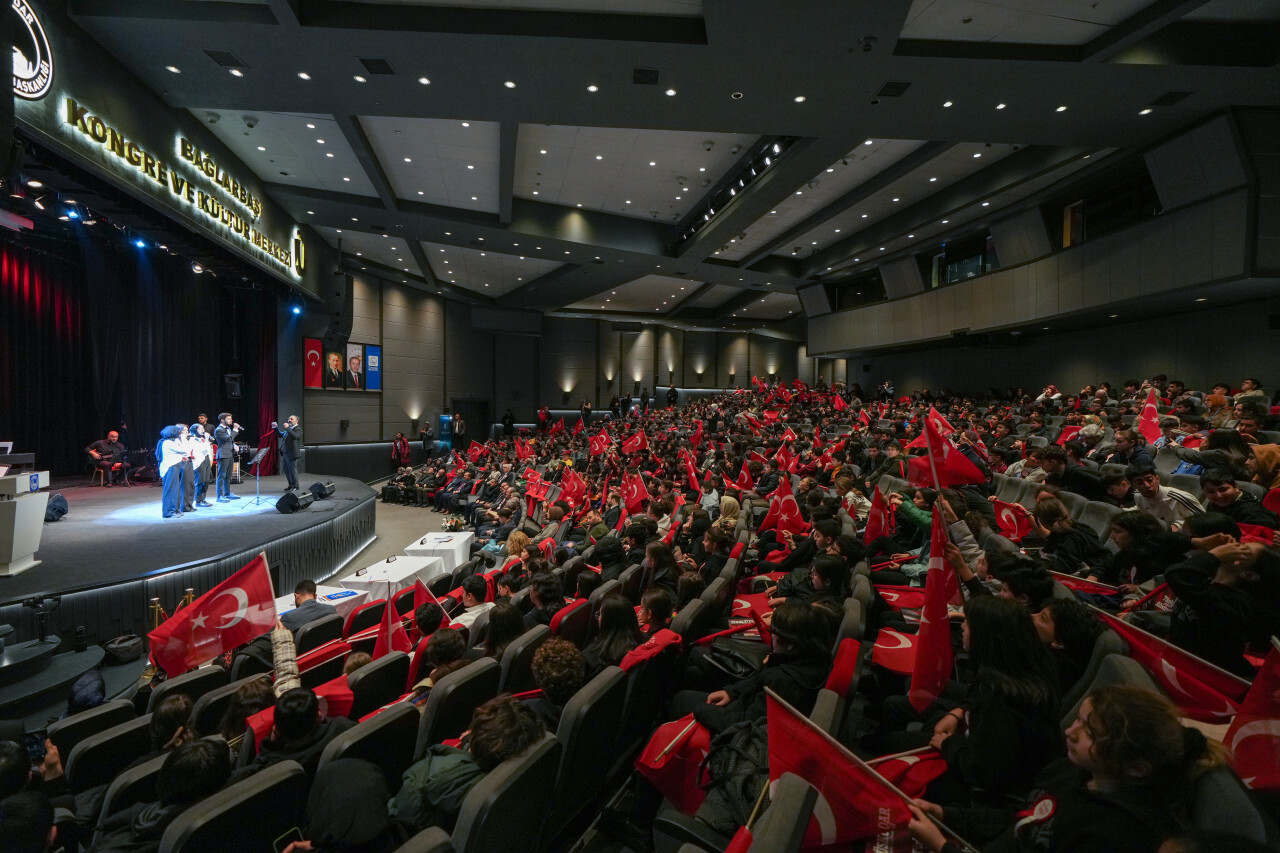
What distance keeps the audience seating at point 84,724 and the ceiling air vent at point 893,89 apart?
999 cm

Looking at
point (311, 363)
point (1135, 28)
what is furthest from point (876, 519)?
point (311, 363)

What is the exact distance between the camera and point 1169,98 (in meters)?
8.26

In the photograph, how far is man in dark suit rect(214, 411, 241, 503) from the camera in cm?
1009

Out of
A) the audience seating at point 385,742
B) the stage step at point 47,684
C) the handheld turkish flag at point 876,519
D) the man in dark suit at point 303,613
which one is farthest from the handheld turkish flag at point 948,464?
the stage step at point 47,684

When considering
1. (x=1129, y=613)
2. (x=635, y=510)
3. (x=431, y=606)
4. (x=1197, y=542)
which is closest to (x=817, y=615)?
(x=1129, y=613)

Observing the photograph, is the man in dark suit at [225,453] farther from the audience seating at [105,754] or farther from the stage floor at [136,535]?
the audience seating at [105,754]

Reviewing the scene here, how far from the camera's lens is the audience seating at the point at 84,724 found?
3.05 m

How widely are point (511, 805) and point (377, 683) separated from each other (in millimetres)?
1602

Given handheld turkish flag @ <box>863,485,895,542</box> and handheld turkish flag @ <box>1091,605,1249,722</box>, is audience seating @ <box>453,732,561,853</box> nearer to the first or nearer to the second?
handheld turkish flag @ <box>1091,605,1249,722</box>

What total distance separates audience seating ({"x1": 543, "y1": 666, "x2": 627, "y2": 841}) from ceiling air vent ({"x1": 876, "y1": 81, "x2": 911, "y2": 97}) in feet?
28.1

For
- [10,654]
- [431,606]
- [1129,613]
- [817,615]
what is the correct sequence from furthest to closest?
[10,654]
[431,606]
[1129,613]
[817,615]

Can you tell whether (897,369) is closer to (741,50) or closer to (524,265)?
(524,265)

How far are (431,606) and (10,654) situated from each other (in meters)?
3.90

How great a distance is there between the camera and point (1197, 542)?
2488mm
